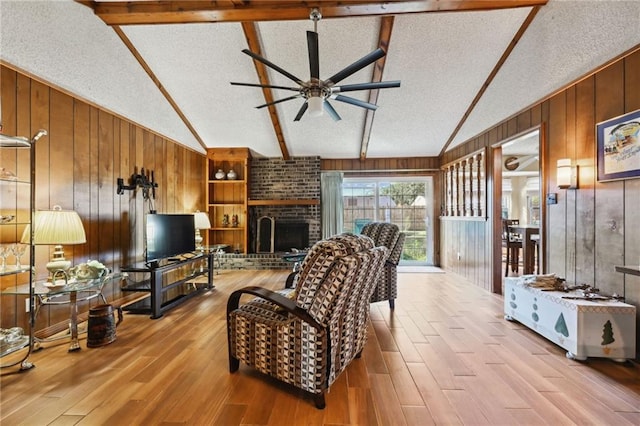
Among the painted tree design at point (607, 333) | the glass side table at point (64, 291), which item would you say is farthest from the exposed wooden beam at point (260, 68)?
the painted tree design at point (607, 333)

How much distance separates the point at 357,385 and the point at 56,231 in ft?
8.71

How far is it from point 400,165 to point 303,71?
341 cm

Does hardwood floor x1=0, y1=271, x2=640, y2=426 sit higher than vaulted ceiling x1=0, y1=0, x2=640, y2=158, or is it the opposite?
vaulted ceiling x1=0, y1=0, x2=640, y2=158

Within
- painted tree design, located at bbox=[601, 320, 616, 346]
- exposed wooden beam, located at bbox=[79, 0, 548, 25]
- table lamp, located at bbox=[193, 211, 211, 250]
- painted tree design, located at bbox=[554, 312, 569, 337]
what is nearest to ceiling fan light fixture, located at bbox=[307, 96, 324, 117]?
exposed wooden beam, located at bbox=[79, 0, 548, 25]

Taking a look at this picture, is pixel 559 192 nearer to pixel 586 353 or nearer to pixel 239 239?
pixel 586 353

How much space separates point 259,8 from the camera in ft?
8.36

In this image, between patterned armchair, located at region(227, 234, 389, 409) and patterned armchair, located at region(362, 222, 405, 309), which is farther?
patterned armchair, located at region(362, 222, 405, 309)

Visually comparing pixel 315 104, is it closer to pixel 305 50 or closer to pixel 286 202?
pixel 305 50

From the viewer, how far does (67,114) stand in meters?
2.79

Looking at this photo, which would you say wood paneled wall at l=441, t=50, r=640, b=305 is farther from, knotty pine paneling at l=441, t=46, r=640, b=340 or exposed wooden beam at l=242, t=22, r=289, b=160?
exposed wooden beam at l=242, t=22, r=289, b=160

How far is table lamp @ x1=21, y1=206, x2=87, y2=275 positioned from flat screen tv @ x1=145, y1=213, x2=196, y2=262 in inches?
37.3

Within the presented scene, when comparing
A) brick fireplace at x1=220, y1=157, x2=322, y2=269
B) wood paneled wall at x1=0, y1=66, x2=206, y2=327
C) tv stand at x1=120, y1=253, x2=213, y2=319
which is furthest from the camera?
brick fireplace at x1=220, y1=157, x2=322, y2=269

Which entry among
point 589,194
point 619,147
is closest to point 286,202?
point 589,194

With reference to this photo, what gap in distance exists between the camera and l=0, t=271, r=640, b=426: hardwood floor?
1.56 m
